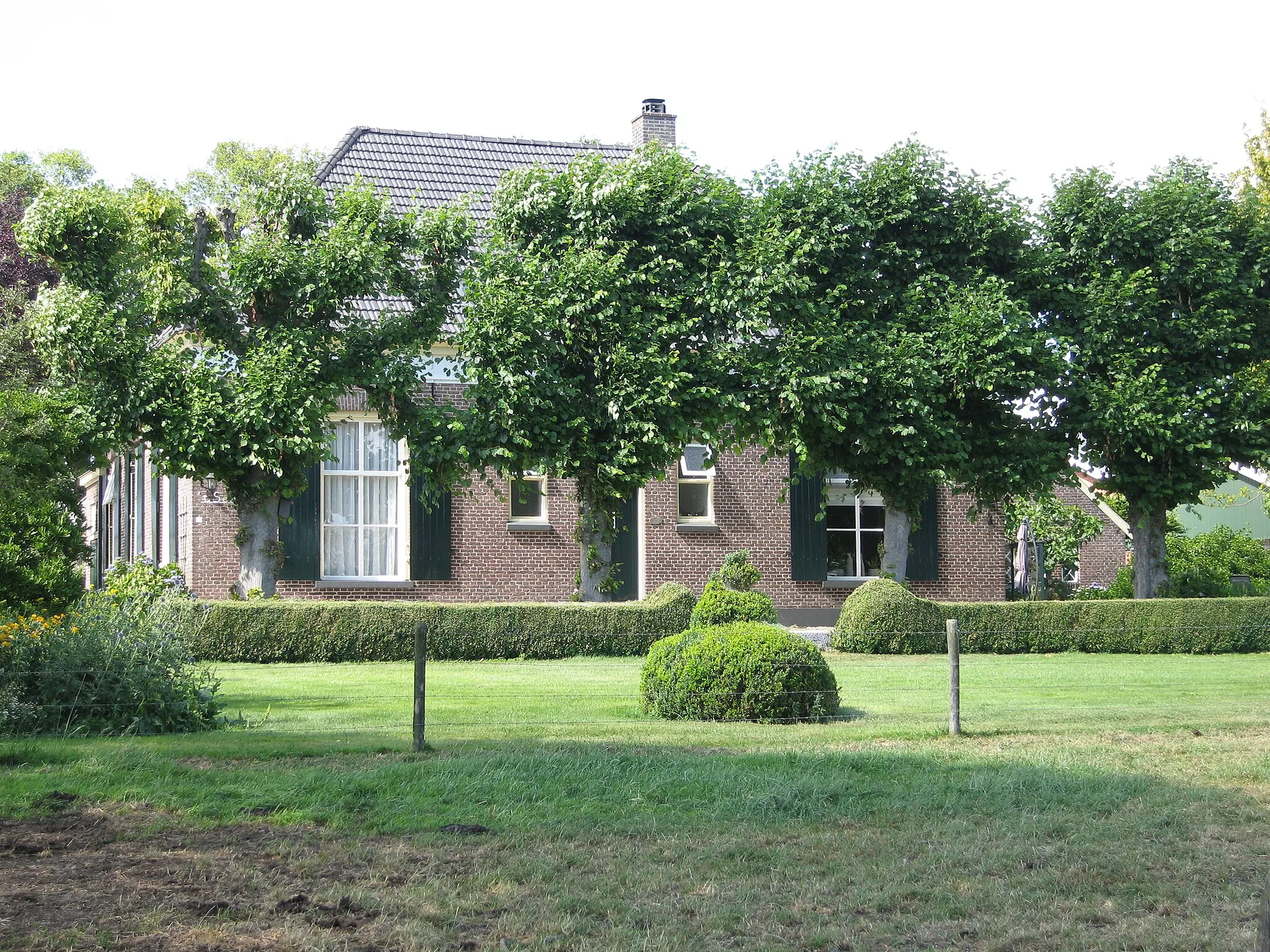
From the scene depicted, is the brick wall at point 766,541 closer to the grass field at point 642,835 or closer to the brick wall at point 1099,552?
the brick wall at point 1099,552

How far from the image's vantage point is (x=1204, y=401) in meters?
22.6

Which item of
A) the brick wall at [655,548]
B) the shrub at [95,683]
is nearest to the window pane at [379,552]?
the brick wall at [655,548]

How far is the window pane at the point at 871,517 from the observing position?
27172mm

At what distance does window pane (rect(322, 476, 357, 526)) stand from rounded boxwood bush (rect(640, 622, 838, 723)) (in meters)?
13.9

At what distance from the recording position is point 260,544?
789 inches

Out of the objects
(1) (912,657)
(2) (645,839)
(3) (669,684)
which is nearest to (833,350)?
(1) (912,657)

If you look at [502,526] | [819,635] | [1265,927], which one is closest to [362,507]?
[502,526]

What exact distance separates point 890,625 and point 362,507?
1036 cm

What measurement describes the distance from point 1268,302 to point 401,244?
15592 millimetres

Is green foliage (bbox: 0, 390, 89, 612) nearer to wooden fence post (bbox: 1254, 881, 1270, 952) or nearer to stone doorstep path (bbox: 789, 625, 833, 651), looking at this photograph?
wooden fence post (bbox: 1254, 881, 1270, 952)

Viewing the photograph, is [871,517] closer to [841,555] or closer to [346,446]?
[841,555]

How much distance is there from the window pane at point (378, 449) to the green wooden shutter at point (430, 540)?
34.4 inches

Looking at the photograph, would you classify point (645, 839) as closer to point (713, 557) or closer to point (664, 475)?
point (664, 475)

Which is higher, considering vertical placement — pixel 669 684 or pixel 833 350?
pixel 833 350
